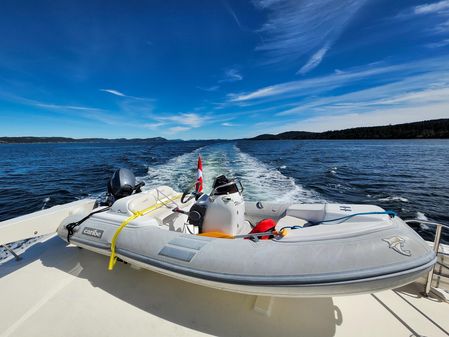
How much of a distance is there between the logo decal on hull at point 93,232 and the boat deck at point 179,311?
0.39m

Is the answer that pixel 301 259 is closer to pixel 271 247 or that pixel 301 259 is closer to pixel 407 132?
pixel 271 247

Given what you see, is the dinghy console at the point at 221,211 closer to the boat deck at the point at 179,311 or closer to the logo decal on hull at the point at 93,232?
the boat deck at the point at 179,311

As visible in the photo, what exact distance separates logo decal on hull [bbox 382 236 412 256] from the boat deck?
0.60 m

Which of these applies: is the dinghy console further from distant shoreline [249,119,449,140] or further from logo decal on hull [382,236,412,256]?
distant shoreline [249,119,449,140]

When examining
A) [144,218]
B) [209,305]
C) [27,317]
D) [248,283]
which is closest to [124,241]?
[144,218]

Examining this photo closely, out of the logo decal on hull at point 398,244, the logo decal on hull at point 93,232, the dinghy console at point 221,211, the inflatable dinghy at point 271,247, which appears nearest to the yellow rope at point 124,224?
the inflatable dinghy at point 271,247

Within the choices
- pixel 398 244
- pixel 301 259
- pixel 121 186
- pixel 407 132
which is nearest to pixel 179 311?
pixel 301 259

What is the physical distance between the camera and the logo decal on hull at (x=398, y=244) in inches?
Answer: 47.9

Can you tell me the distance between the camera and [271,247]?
1.42m

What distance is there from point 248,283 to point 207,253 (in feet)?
1.14

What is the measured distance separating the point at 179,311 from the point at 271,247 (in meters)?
0.85

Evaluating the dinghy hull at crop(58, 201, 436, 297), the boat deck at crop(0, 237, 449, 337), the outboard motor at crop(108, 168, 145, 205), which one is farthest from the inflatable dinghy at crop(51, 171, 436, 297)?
the outboard motor at crop(108, 168, 145, 205)

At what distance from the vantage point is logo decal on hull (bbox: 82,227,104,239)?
1837mm

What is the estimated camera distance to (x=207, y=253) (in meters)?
1.47
